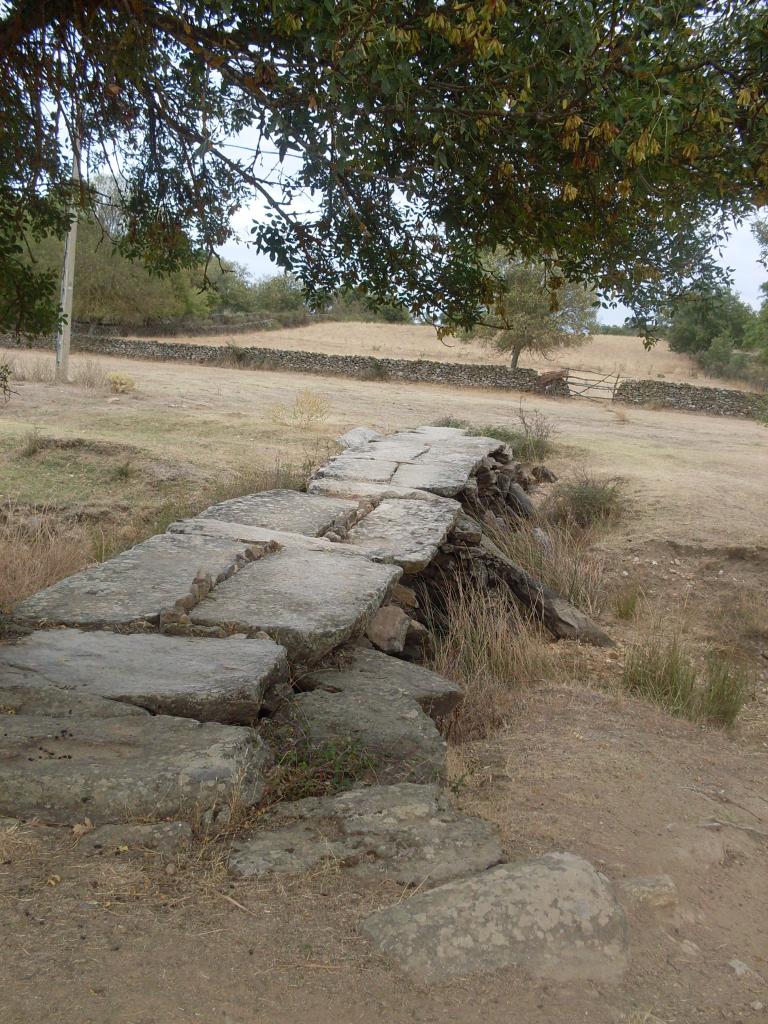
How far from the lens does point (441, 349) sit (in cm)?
4503

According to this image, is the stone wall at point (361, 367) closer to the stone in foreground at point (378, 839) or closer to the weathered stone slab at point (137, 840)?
the stone in foreground at point (378, 839)

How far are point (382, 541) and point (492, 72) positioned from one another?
10.9ft

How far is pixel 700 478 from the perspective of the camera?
12750 mm

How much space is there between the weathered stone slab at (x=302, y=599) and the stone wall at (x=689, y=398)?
23656 mm

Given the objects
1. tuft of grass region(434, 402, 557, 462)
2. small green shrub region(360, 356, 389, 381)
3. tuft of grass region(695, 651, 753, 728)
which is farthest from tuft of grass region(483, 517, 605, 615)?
small green shrub region(360, 356, 389, 381)

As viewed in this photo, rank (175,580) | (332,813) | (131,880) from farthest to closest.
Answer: (175,580) < (332,813) < (131,880)

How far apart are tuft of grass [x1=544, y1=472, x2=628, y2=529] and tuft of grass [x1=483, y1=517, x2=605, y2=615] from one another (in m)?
0.40

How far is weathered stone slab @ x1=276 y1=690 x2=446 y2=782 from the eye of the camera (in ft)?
11.7

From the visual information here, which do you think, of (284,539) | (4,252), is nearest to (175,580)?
(284,539)

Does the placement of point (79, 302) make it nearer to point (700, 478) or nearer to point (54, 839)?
point (700, 478)

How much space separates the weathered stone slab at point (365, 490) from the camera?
779cm

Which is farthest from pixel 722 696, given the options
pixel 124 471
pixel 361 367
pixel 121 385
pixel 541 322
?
pixel 541 322

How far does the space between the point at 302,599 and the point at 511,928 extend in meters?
2.42

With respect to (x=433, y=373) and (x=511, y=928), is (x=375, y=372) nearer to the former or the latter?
(x=433, y=373)
